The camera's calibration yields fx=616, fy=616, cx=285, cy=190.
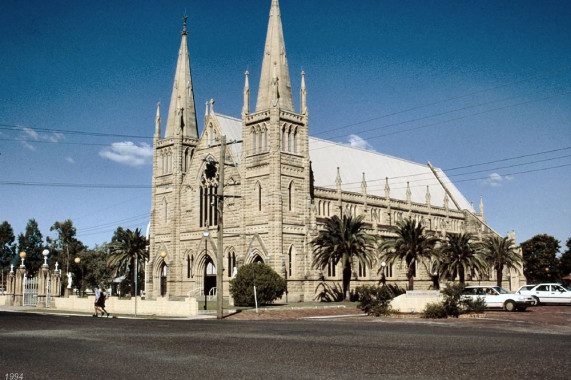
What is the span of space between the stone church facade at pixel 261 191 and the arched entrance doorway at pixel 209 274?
0.10 metres

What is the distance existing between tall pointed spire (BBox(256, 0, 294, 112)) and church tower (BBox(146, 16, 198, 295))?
12.0 metres

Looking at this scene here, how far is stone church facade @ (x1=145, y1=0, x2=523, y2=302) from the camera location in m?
57.0

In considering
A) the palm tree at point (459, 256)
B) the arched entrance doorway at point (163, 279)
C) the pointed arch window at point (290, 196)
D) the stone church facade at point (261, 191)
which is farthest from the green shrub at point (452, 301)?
the arched entrance doorway at point (163, 279)

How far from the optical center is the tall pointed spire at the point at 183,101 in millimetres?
69000

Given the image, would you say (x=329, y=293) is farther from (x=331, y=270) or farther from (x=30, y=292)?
(x=30, y=292)

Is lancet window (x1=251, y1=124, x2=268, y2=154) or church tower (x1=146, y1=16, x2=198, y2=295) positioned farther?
church tower (x1=146, y1=16, x2=198, y2=295)

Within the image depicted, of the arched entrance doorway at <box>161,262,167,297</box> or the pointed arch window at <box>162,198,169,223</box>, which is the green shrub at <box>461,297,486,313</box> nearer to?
the arched entrance doorway at <box>161,262,167,297</box>

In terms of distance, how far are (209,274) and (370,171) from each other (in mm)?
25848

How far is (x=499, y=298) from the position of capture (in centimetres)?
3819

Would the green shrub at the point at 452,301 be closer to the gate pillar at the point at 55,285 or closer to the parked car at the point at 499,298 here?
the parked car at the point at 499,298

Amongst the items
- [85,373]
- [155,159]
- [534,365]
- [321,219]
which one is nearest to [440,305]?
[534,365]

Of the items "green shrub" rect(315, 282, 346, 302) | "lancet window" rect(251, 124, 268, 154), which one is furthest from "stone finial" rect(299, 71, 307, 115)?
"green shrub" rect(315, 282, 346, 302)

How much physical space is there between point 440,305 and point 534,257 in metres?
80.3

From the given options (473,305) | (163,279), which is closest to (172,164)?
(163,279)
